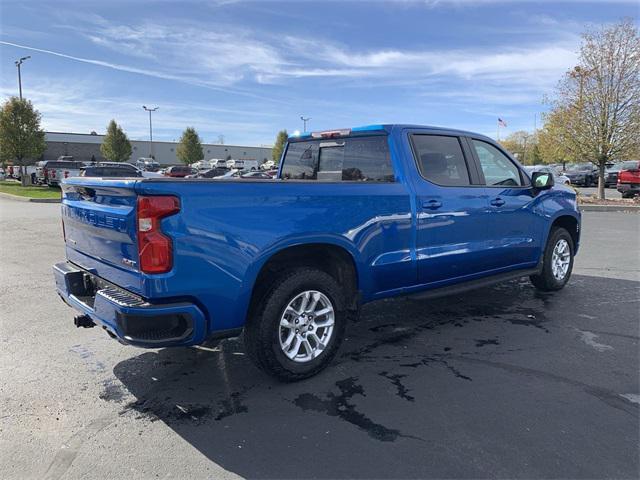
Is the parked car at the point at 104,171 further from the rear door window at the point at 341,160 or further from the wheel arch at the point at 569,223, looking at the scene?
the wheel arch at the point at 569,223

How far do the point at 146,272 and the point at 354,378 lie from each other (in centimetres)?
176

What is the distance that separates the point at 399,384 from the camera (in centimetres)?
372

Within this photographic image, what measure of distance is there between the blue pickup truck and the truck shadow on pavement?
413 mm

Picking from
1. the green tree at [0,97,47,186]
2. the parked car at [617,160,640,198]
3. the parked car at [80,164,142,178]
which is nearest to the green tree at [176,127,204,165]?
the green tree at [0,97,47,186]

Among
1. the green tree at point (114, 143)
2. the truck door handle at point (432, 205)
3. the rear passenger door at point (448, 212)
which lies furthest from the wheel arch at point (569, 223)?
the green tree at point (114, 143)

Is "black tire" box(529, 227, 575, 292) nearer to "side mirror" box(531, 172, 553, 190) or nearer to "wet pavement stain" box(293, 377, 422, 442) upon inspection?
"side mirror" box(531, 172, 553, 190)

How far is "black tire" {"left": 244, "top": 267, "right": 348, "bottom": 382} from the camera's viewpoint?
352cm

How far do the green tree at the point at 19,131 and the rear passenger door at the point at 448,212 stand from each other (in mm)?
31403

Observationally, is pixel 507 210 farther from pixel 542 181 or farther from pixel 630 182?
pixel 630 182

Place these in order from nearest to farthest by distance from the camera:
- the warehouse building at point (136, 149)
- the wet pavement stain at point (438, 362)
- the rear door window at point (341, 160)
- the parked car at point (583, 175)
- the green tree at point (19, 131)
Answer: the wet pavement stain at point (438, 362) < the rear door window at point (341, 160) < the green tree at point (19, 131) < the parked car at point (583, 175) < the warehouse building at point (136, 149)

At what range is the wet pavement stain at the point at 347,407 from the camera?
3.05 m

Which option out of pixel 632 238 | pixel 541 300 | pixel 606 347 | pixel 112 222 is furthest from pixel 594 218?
pixel 112 222

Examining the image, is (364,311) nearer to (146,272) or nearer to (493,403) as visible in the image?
(493,403)

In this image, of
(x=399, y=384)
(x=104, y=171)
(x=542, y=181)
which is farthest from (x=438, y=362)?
(x=104, y=171)
